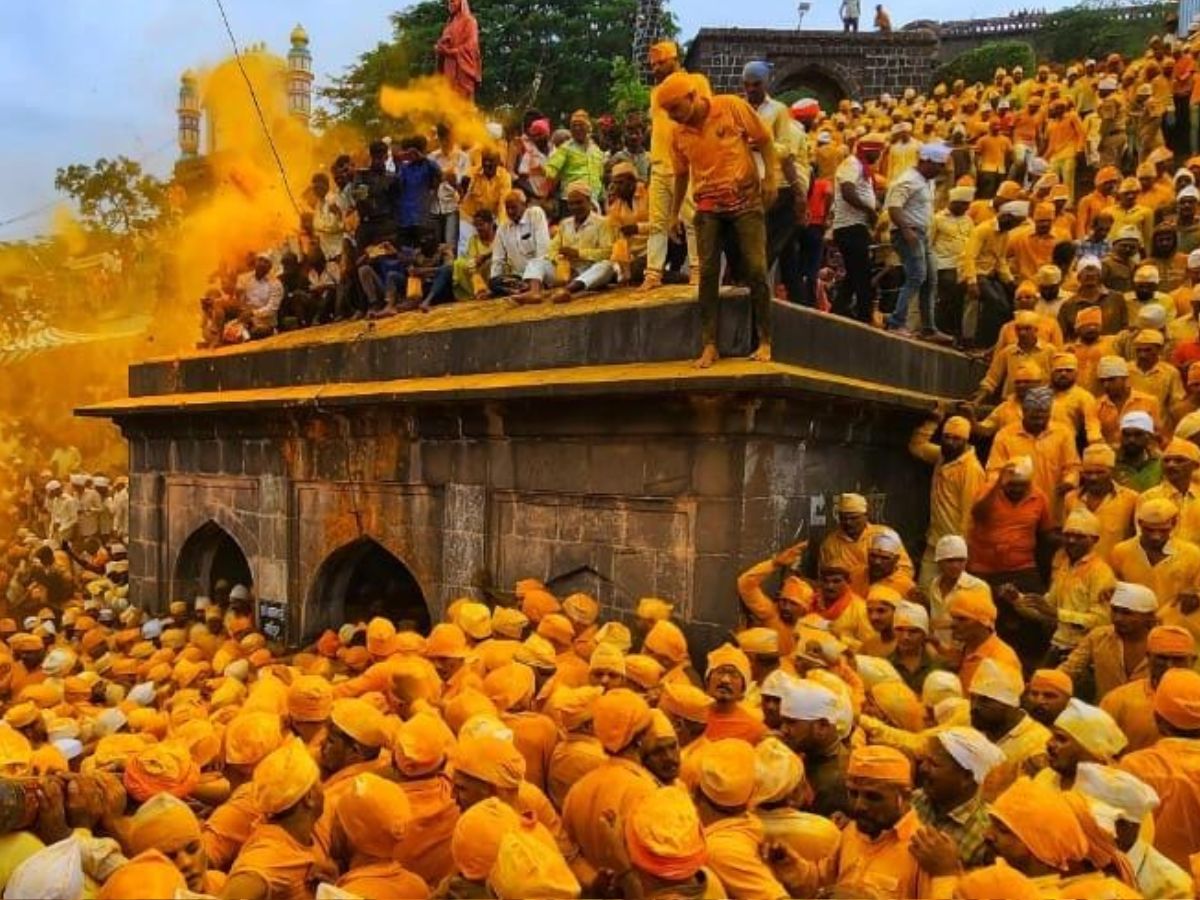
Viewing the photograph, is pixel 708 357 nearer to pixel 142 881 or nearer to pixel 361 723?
pixel 361 723

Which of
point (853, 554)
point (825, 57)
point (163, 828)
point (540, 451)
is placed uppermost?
point (825, 57)

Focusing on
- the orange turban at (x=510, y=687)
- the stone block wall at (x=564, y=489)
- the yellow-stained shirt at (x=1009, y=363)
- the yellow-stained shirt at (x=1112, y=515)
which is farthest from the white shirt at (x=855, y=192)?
the orange turban at (x=510, y=687)

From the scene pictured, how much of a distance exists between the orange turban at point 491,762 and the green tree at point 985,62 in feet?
103

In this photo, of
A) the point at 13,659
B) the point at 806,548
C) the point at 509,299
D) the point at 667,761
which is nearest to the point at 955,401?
the point at 806,548

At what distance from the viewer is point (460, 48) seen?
55.0ft

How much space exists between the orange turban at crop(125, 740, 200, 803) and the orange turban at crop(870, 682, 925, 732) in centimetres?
352

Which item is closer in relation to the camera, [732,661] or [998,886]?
[998,886]

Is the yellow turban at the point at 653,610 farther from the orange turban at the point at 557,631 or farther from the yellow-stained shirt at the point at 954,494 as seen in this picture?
the yellow-stained shirt at the point at 954,494

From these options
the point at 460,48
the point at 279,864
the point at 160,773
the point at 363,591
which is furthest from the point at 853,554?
the point at 460,48

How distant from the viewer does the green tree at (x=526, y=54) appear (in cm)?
3241

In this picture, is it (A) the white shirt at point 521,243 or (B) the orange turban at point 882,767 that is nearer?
(B) the orange turban at point 882,767

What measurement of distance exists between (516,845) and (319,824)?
143cm

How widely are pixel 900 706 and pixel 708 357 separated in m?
2.74

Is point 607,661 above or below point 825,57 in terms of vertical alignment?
below
